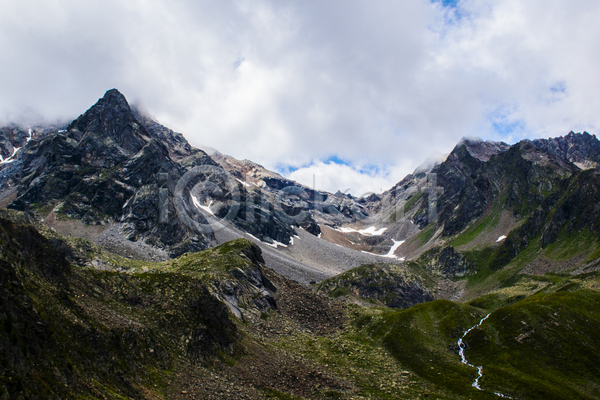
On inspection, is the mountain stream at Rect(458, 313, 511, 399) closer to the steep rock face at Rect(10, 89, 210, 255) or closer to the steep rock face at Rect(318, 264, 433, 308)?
the steep rock face at Rect(318, 264, 433, 308)

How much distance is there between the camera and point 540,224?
18862 centimetres

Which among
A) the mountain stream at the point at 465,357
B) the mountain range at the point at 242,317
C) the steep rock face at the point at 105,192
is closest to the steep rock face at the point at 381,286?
the mountain range at the point at 242,317

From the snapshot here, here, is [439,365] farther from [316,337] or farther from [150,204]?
[150,204]

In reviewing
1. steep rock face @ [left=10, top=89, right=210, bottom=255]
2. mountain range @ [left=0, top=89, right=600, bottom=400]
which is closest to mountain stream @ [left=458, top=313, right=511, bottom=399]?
mountain range @ [left=0, top=89, right=600, bottom=400]

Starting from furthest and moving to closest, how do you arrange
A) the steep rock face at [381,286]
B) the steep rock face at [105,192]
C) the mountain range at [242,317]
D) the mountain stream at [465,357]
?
the steep rock face at [105,192] < the steep rock face at [381,286] < the mountain stream at [465,357] < the mountain range at [242,317]

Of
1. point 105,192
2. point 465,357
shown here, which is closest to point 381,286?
point 465,357

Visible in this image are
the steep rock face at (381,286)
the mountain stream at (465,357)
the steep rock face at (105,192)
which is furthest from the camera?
the steep rock face at (105,192)

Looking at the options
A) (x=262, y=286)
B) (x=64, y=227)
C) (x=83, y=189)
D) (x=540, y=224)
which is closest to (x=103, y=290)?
(x=262, y=286)

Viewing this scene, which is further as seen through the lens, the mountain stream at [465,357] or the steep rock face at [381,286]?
the steep rock face at [381,286]

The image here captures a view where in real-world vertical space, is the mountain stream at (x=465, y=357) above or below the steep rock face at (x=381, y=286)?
below

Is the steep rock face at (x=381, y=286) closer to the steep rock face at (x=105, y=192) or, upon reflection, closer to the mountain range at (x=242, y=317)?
the mountain range at (x=242, y=317)

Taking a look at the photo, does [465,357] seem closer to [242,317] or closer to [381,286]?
[242,317]

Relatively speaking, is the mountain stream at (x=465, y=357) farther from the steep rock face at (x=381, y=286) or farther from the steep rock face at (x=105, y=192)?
the steep rock face at (x=105, y=192)

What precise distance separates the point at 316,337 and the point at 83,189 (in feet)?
508
